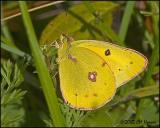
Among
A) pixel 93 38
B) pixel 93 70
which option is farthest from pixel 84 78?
pixel 93 38

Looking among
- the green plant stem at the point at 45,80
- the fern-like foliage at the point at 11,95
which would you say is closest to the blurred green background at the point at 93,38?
the fern-like foliage at the point at 11,95

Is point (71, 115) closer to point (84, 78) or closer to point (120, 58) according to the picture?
point (84, 78)

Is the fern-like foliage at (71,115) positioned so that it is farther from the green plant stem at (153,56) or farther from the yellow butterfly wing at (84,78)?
the green plant stem at (153,56)

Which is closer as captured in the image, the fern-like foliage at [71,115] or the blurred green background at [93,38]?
the fern-like foliage at [71,115]

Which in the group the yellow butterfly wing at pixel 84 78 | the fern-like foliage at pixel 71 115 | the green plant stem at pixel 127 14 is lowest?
the fern-like foliage at pixel 71 115

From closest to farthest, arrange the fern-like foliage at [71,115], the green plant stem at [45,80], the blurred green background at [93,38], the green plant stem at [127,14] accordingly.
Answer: the green plant stem at [45,80] < the fern-like foliage at [71,115] < the blurred green background at [93,38] < the green plant stem at [127,14]

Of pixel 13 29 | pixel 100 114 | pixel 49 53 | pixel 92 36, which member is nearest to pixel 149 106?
pixel 100 114

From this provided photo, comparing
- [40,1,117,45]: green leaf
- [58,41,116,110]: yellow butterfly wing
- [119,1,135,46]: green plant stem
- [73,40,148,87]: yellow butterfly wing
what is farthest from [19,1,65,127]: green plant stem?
[119,1,135,46]: green plant stem

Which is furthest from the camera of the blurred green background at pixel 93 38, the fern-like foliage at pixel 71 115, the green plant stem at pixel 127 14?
the green plant stem at pixel 127 14
